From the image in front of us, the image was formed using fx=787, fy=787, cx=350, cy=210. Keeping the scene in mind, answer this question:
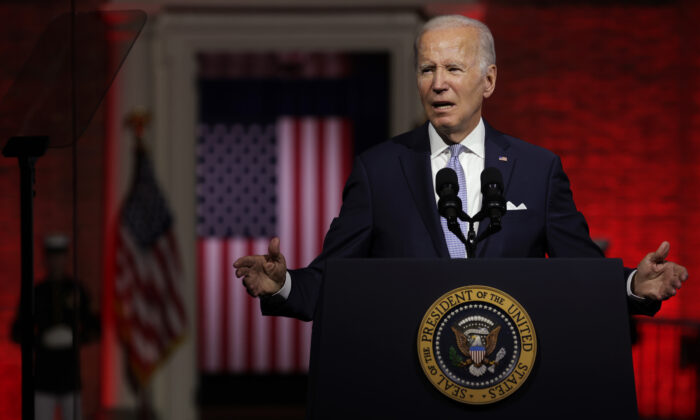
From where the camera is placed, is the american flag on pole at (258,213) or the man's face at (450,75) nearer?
the man's face at (450,75)

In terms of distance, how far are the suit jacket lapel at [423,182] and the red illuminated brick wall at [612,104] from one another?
4156 millimetres

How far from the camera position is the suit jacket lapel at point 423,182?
6.17ft

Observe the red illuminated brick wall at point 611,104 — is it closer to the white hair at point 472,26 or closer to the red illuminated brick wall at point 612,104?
the red illuminated brick wall at point 612,104

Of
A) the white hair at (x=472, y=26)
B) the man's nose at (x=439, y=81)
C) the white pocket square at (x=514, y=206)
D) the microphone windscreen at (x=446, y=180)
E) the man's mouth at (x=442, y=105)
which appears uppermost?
the white hair at (x=472, y=26)

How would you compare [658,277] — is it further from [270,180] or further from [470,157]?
[270,180]

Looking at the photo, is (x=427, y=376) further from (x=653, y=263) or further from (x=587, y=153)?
(x=587, y=153)

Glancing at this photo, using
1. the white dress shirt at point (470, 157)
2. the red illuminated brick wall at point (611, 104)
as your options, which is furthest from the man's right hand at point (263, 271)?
the red illuminated brick wall at point (611, 104)

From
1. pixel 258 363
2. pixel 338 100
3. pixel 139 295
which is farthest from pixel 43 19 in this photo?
pixel 258 363

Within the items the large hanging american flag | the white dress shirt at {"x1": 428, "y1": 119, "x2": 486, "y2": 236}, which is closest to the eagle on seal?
the white dress shirt at {"x1": 428, "y1": 119, "x2": 486, "y2": 236}

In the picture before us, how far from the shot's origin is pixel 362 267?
1557mm

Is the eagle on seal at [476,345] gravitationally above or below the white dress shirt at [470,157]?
below

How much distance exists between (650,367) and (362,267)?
4.92 m

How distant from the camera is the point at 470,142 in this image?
1.98 metres

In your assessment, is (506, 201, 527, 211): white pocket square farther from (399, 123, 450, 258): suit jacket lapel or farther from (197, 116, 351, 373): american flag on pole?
(197, 116, 351, 373): american flag on pole
